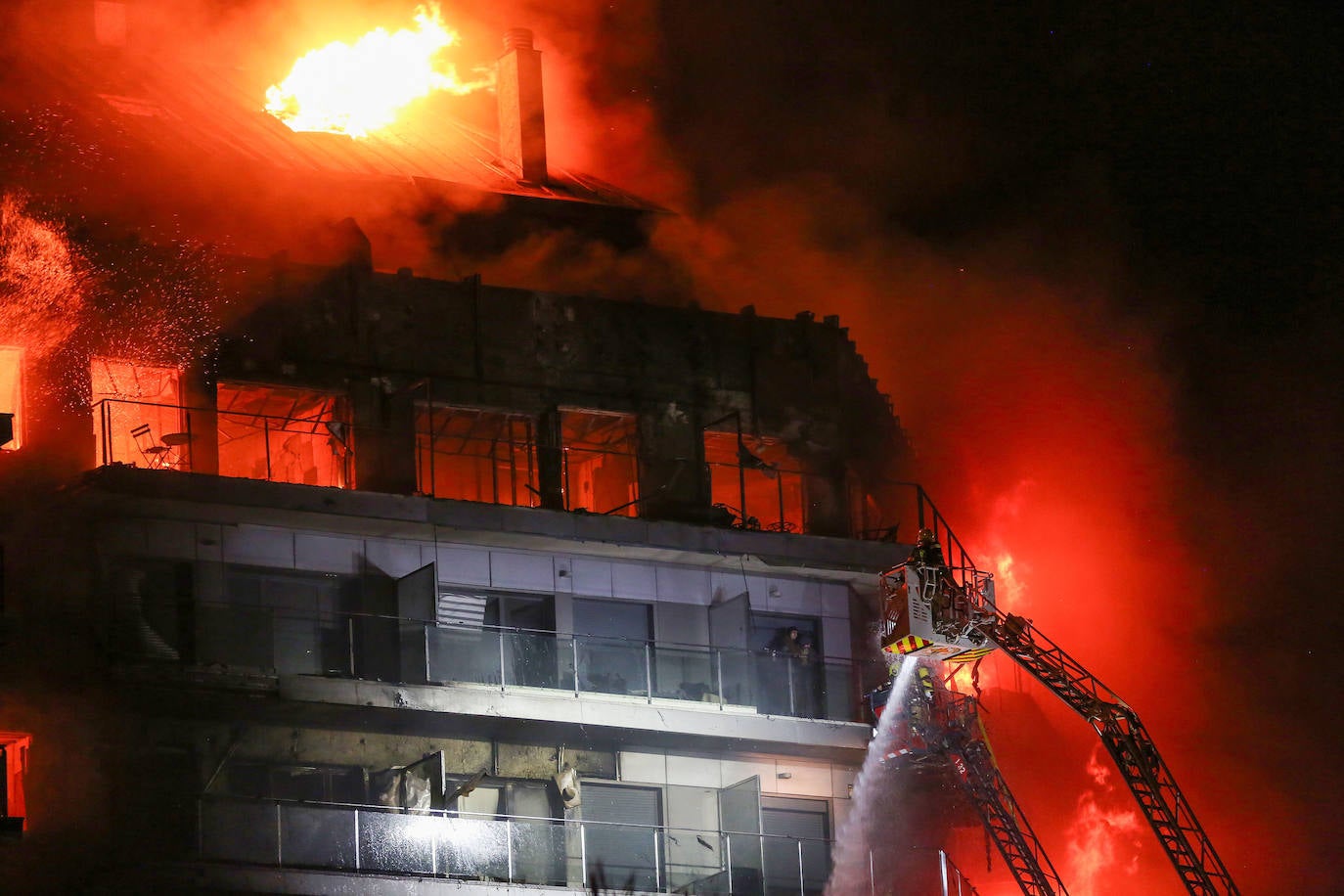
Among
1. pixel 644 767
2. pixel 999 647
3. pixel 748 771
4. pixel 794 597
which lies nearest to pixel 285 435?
pixel 644 767

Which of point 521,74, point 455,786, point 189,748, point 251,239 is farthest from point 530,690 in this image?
point 521,74

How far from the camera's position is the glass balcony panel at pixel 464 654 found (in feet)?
144

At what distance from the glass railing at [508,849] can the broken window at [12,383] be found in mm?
9094

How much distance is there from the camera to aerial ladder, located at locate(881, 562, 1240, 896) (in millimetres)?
48219

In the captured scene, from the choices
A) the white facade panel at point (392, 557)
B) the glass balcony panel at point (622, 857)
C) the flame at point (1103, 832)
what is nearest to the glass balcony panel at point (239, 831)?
the glass balcony panel at point (622, 857)

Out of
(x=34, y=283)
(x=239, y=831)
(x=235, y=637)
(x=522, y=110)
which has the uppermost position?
(x=522, y=110)

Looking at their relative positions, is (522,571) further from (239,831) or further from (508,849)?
(239,831)

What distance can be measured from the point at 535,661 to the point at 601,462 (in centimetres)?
746

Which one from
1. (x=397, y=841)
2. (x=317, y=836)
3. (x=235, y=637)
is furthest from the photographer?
(x=235, y=637)

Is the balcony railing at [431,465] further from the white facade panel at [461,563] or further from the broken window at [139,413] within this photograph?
the white facade panel at [461,563]

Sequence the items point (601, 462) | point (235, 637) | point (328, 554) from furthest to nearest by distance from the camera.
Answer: point (601, 462), point (328, 554), point (235, 637)

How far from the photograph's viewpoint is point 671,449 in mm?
50062

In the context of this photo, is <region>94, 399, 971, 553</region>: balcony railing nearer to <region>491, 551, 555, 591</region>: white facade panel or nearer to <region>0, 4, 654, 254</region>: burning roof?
<region>491, 551, 555, 591</region>: white facade panel

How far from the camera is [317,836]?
130 ft
